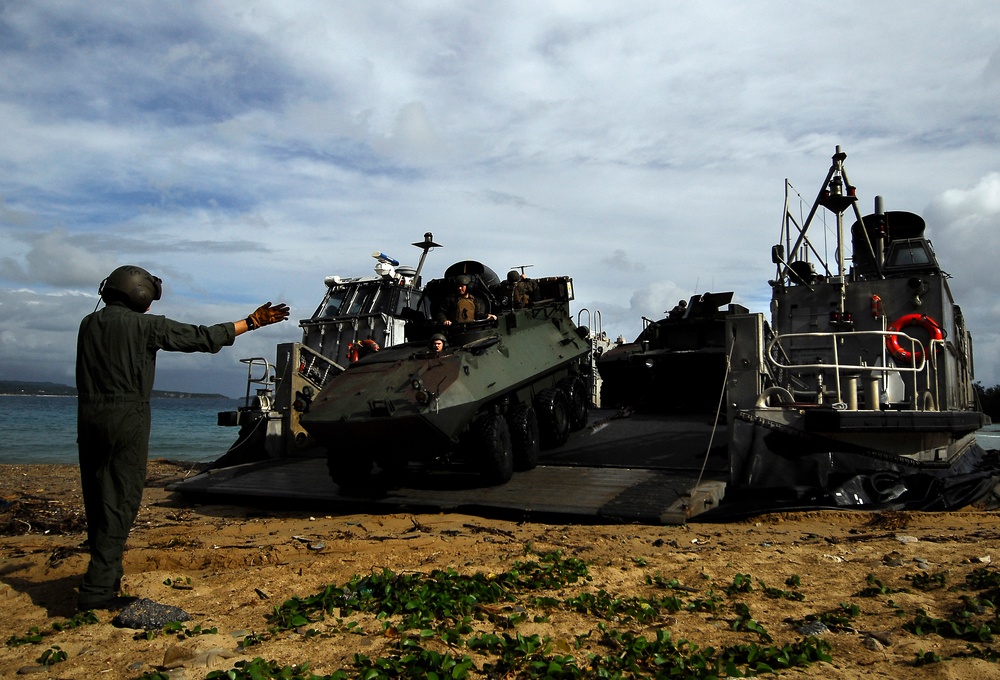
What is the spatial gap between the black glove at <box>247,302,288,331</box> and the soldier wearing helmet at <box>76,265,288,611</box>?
1.31ft

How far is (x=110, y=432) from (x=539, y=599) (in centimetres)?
255

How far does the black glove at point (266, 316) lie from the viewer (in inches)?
187

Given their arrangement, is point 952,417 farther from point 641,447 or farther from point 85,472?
point 85,472

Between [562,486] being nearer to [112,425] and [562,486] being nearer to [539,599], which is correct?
[539,599]

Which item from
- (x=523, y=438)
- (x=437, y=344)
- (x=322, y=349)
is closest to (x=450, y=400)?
(x=437, y=344)

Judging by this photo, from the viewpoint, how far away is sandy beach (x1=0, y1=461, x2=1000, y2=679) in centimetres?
355

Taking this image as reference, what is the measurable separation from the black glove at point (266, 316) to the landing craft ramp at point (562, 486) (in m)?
3.51

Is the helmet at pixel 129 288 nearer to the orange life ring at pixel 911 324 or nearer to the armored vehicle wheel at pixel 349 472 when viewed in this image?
the armored vehicle wheel at pixel 349 472

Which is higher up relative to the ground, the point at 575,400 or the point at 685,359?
the point at 685,359

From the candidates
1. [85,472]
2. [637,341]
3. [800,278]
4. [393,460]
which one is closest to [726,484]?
[393,460]

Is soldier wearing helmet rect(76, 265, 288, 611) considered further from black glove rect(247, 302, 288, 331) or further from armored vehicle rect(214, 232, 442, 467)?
armored vehicle rect(214, 232, 442, 467)

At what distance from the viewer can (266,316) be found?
480 centimetres

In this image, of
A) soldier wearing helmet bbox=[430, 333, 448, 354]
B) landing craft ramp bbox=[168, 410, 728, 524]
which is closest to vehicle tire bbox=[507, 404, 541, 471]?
landing craft ramp bbox=[168, 410, 728, 524]

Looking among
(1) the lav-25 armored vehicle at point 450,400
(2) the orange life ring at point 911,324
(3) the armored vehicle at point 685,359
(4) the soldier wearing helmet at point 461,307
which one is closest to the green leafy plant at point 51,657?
(1) the lav-25 armored vehicle at point 450,400
